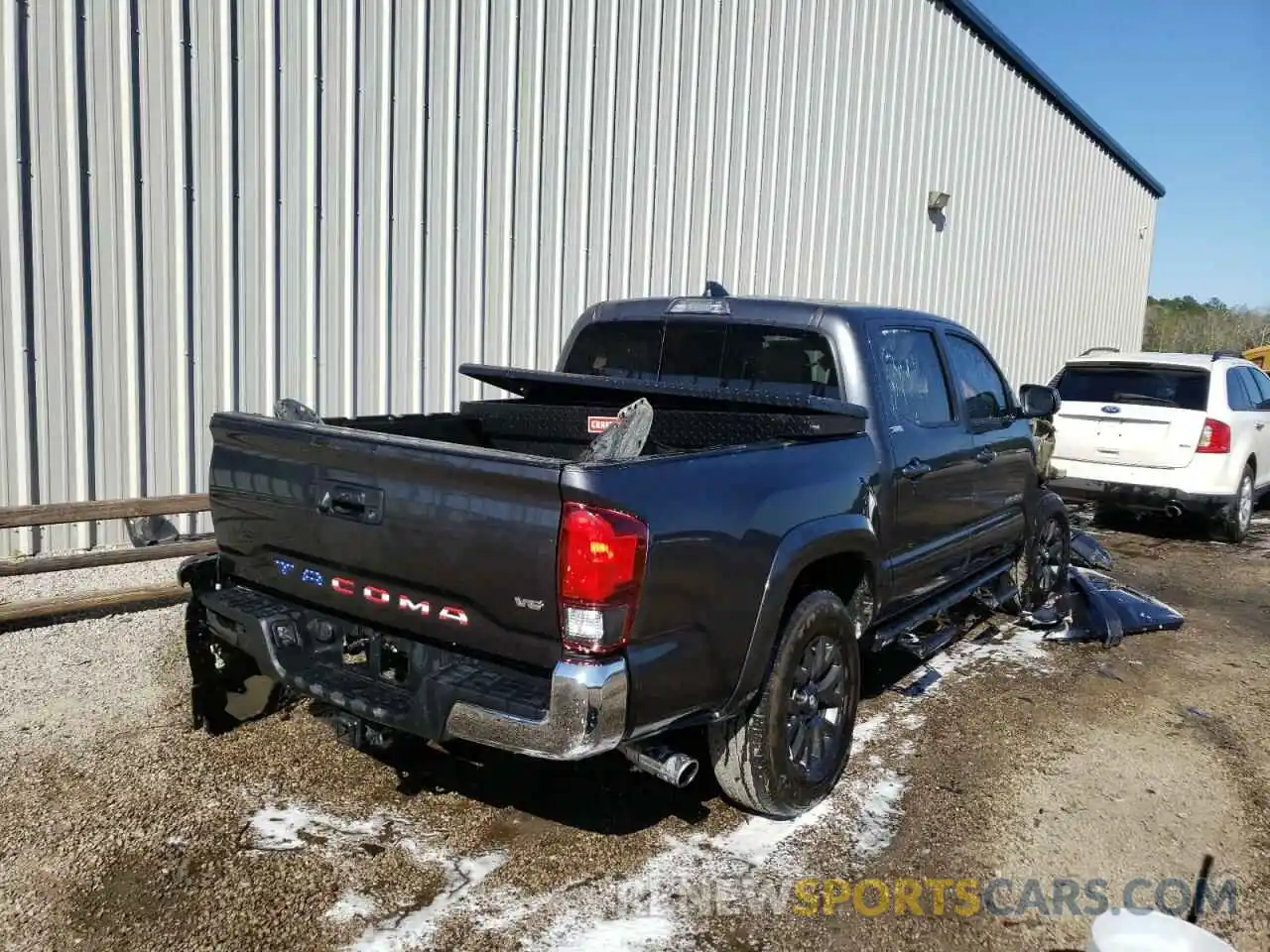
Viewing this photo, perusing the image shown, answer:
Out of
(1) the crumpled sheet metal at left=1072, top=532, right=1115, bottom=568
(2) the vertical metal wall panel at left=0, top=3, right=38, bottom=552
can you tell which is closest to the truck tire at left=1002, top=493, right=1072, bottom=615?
(1) the crumpled sheet metal at left=1072, top=532, right=1115, bottom=568

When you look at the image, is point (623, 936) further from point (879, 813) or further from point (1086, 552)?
point (1086, 552)

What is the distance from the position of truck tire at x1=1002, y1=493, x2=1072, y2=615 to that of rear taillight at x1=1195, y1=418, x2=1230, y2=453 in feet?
11.0

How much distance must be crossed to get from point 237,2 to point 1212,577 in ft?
28.4

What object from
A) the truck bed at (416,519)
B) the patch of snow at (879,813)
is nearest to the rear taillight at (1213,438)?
the patch of snow at (879,813)

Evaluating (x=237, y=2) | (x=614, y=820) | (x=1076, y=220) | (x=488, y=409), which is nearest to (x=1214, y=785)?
(x=614, y=820)

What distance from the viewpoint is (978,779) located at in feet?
13.2

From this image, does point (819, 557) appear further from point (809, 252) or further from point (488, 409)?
point (809, 252)

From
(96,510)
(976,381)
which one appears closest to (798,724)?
(976,381)

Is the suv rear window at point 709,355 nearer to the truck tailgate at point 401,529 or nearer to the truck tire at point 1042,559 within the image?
the truck tailgate at point 401,529

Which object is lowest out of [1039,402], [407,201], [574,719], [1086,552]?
[1086,552]

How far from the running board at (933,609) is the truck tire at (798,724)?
1.81ft

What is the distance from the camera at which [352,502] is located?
3.09m

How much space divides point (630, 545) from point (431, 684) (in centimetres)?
74

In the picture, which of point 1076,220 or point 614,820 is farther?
point 1076,220
